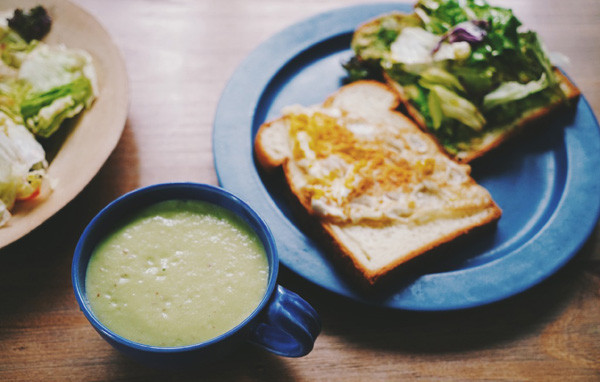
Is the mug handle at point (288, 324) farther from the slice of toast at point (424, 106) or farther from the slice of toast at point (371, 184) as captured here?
the slice of toast at point (424, 106)

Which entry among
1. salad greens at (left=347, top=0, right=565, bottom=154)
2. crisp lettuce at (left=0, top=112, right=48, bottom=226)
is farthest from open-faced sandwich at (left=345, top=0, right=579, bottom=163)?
crisp lettuce at (left=0, top=112, right=48, bottom=226)

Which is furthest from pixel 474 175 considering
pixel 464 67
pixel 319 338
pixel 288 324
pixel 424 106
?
pixel 288 324

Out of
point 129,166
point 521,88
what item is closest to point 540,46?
point 521,88

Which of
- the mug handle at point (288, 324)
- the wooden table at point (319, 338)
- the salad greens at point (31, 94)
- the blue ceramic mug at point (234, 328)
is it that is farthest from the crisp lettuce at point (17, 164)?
the mug handle at point (288, 324)

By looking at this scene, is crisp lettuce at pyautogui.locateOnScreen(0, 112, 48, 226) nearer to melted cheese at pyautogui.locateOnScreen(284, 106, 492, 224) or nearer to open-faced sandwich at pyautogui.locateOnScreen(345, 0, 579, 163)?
melted cheese at pyautogui.locateOnScreen(284, 106, 492, 224)

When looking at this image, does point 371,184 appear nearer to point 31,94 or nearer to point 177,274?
point 177,274

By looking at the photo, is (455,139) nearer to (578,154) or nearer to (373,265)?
(578,154)
